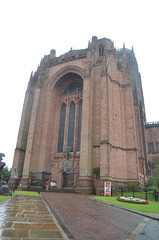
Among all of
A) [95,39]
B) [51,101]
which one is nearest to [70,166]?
[51,101]

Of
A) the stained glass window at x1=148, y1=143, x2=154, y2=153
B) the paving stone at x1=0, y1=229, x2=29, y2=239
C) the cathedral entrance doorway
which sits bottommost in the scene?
the paving stone at x1=0, y1=229, x2=29, y2=239

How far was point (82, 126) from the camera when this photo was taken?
78.2ft

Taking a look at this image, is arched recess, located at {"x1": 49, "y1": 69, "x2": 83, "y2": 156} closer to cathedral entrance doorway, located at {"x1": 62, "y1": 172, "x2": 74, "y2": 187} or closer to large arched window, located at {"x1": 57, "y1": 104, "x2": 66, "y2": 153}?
large arched window, located at {"x1": 57, "y1": 104, "x2": 66, "y2": 153}

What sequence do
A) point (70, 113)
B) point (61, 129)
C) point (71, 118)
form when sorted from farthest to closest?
point (70, 113)
point (61, 129)
point (71, 118)

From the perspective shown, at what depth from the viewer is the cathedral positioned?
21969mm

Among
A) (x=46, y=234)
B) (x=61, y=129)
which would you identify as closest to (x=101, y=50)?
(x=61, y=129)

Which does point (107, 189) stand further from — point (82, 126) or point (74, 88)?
point (74, 88)

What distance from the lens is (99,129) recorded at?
23.6 m

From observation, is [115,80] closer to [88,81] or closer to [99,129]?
[88,81]

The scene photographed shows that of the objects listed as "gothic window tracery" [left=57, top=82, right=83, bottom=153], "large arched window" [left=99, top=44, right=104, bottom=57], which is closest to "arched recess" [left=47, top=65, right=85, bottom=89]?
"gothic window tracery" [left=57, top=82, right=83, bottom=153]

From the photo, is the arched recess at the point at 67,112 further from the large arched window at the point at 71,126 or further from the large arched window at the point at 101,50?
the large arched window at the point at 101,50

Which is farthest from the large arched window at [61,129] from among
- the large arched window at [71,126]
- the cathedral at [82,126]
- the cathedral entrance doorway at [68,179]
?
the cathedral entrance doorway at [68,179]

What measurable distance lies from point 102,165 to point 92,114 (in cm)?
756

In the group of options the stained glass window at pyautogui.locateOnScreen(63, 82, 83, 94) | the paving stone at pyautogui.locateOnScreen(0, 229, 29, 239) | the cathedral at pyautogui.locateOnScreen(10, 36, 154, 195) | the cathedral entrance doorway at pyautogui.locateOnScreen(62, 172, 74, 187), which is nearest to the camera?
the paving stone at pyautogui.locateOnScreen(0, 229, 29, 239)
